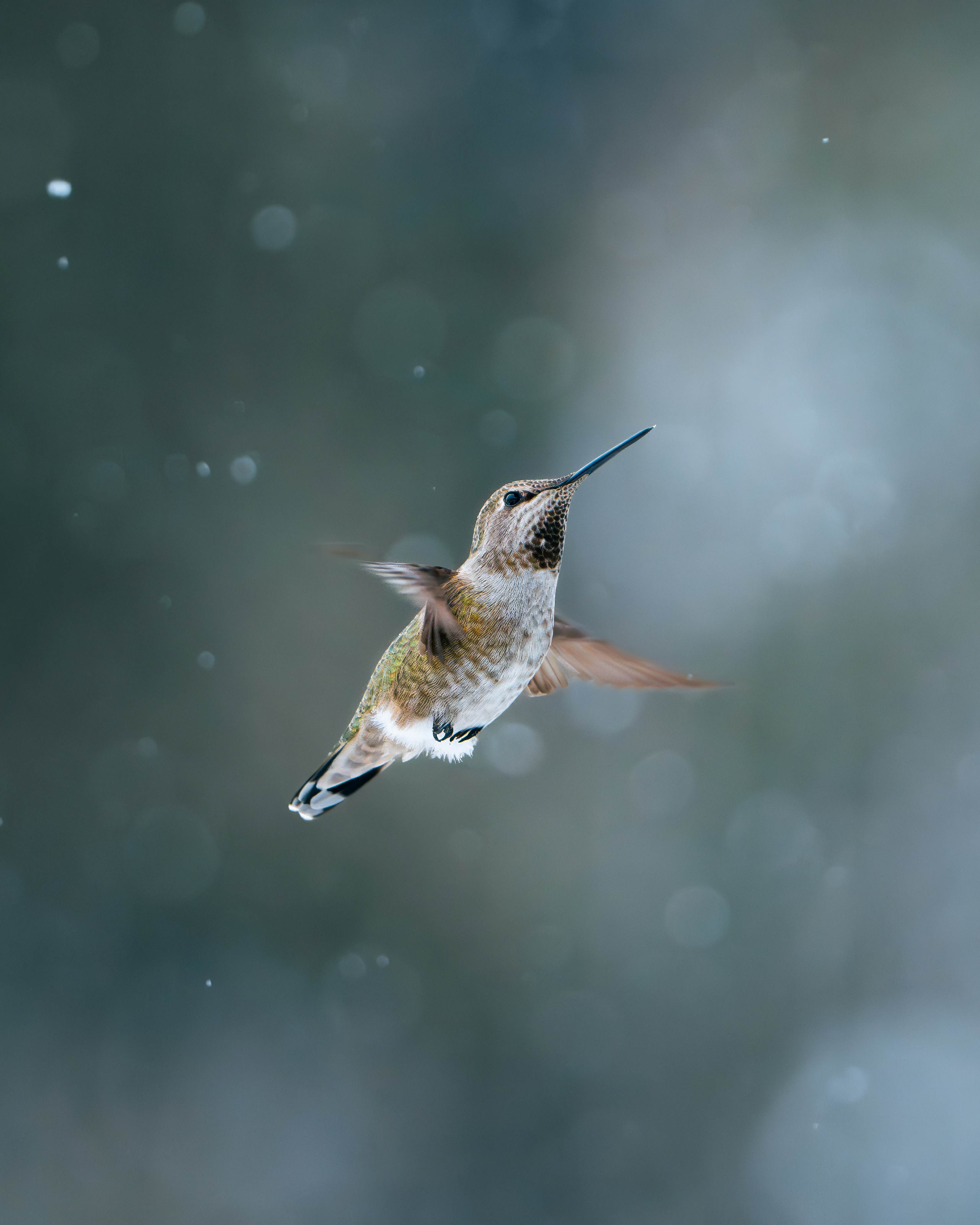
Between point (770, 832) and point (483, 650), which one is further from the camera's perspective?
point (770, 832)

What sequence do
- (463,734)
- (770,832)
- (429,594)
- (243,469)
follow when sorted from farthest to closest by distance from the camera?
1. (770,832)
2. (243,469)
3. (463,734)
4. (429,594)

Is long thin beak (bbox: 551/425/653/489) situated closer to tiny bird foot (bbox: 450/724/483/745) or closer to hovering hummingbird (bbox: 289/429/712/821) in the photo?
hovering hummingbird (bbox: 289/429/712/821)

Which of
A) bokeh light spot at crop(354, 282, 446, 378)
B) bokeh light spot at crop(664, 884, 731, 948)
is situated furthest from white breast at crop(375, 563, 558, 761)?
bokeh light spot at crop(664, 884, 731, 948)

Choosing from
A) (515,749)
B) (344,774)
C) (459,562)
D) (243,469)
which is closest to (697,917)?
(515,749)

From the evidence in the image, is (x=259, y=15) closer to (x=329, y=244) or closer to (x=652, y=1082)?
(x=329, y=244)

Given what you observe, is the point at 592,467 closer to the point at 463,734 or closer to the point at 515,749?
the point at 463,734

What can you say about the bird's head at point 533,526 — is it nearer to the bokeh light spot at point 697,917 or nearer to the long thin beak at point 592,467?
the long thin beak at point 592,467

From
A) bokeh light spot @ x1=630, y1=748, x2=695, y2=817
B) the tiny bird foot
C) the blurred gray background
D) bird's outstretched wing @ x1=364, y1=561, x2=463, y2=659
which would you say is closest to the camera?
bird's outstretched wing @ x1=364, y1=561, x2=463, y2=659

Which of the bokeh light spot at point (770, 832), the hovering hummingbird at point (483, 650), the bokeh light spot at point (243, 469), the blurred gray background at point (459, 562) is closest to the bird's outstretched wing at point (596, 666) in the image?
the hovering hummingbird at point (483, 650)
